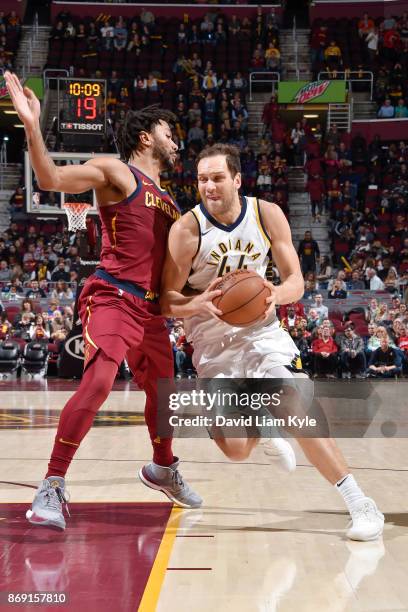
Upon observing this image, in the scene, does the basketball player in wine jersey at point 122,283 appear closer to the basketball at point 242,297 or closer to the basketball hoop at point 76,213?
the basketball at point 242,297

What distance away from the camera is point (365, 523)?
143 inches

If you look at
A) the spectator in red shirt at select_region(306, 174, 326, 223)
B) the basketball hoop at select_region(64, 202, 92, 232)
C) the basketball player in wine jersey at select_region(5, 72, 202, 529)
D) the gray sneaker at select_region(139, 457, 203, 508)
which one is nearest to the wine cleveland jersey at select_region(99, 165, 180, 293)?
the basketball player in wine jersey at select_region(5, 72, 202, 529)

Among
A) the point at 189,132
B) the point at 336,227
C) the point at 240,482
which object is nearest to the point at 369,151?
the point at 336,227

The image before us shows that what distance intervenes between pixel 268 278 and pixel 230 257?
1.16 feet

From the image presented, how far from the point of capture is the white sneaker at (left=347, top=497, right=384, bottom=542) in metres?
3.61

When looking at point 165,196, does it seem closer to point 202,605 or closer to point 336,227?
point 202,605

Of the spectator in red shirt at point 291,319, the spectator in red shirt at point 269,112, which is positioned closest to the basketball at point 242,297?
the spectator in red shirt at point 291,319

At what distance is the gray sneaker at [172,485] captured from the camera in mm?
4391

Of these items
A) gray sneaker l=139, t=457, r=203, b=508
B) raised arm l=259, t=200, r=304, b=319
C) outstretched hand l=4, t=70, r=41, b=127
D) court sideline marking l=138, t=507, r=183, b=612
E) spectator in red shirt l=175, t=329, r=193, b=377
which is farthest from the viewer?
spectator in red shirt l=175, t=329, r=193, b=377

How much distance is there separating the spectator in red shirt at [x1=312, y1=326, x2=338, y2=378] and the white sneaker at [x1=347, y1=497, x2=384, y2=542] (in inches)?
393

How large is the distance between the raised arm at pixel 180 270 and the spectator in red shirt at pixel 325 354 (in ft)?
31.7

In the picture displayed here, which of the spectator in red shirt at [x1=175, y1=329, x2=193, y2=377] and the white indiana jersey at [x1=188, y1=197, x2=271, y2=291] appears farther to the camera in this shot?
the spectator in red shirt at [x1=175, y1=329, x2=193, y2=377]

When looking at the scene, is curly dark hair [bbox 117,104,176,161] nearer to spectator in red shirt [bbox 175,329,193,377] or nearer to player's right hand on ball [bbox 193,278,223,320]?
player's right hand on ball [bbox 193,278,223,320]

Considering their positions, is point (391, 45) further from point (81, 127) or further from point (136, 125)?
point (136, 125)
